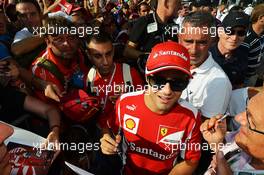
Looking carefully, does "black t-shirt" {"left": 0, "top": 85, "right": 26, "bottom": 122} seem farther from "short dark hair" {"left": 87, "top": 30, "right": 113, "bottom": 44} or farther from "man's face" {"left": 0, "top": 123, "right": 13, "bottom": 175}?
"man's face" {"left": 0, "top": 123, "right": 13, "bottom": 175}

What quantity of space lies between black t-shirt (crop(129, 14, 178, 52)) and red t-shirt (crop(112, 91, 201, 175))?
1639mm

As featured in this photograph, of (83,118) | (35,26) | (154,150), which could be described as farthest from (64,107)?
(35,26)

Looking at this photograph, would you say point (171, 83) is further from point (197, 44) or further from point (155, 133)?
point (197, 44)

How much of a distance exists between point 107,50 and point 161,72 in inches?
45.7

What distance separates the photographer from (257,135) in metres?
1.67

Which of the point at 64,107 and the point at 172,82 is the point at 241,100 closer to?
the point at 172,82

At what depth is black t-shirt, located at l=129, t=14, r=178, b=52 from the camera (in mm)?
4031

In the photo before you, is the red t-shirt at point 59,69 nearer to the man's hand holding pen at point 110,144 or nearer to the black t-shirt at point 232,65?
the man's hand holding pen at point 110,144

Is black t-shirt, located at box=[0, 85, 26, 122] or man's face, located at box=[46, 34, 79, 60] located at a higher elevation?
man's face, located at box=[46, 34, 79, 60]

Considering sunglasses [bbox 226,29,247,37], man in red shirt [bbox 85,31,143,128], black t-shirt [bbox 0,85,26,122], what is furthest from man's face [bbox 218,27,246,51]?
black t-shirt [bbox 0,85,26,122]

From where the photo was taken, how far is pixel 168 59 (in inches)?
88.9

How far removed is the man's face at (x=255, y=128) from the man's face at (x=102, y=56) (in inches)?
71.2

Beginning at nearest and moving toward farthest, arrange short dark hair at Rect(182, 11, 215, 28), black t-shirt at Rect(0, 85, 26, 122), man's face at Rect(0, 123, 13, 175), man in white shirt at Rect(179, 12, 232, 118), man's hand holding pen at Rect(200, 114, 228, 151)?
man's face at Rect(0, 123, 13, 175) → man's hand holding pen at Rect(200, 114, 228, 151) → man in white shirt at Rect(179, 12, 232, 118) → black t-shirt at Rect(0, 85, 26, 122) → short dark hair at Rect(182, 11, 215, 28)

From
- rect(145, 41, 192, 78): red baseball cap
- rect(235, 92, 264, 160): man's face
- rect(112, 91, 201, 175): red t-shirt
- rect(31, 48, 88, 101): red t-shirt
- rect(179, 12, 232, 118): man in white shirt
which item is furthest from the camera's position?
rect(31, 48, 88, 101): red t-shirt
